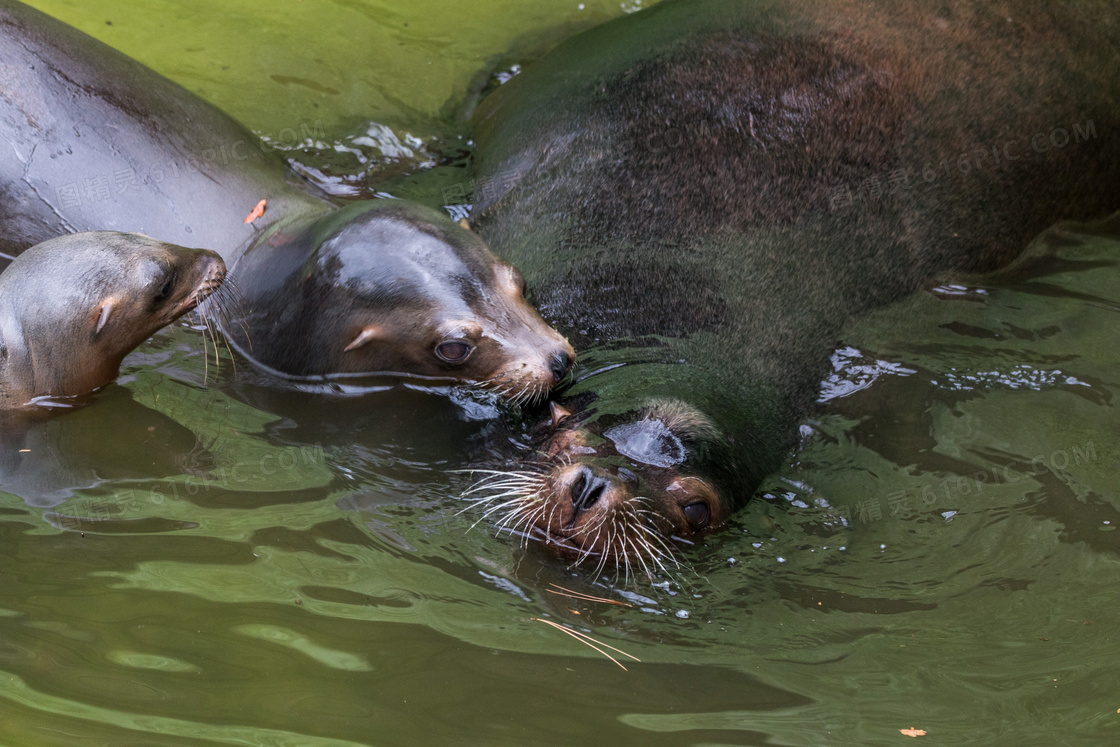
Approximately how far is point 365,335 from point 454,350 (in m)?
0.40

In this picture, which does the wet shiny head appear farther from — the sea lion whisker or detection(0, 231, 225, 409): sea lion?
detection(0, 231, 225, 409): sea lion

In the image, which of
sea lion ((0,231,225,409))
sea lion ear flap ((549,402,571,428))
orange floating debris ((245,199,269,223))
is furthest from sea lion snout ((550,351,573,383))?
orange floating debris ((245,199,269,223))

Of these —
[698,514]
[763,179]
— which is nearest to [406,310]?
[698,514]

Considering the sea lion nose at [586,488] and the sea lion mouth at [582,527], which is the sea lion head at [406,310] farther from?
the sea lion nose at [586,488]

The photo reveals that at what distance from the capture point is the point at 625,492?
383cm

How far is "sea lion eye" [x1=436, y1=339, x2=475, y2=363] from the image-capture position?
4605 mm

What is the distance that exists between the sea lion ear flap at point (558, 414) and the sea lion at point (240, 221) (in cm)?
9

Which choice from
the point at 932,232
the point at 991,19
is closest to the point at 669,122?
the point at 932,232

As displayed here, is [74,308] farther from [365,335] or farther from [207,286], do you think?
[365,335]

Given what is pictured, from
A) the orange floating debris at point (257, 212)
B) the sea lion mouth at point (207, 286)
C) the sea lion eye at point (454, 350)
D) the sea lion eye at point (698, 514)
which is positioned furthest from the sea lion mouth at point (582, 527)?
the orange floating debris at point (257, 212)

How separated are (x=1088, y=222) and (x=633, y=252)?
2758 millimetres

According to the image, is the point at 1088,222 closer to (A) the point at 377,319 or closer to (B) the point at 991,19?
(B) the point at 991,19

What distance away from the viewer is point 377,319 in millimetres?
4703

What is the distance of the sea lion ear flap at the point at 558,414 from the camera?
4435 mm
